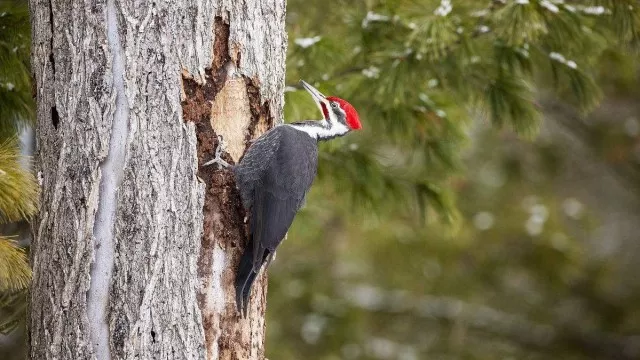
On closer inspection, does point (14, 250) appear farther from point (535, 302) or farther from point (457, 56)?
point (535, 302)

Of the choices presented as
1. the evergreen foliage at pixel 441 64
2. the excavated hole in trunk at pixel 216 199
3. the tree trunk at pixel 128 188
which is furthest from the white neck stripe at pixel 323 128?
the tree trunk at pixel 128 188

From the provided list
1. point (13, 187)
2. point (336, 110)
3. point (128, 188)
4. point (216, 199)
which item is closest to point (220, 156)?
point (216, 199)

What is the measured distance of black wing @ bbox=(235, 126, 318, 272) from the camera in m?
3.35

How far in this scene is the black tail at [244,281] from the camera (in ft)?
10.4

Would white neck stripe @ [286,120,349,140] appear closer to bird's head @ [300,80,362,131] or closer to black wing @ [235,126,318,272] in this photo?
bird's head @ [300,80,362,131]

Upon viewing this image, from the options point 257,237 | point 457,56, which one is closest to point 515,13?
point 457,56

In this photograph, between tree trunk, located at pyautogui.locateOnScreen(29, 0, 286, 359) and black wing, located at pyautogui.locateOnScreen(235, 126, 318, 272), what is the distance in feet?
0.64

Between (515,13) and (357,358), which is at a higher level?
(515,13)

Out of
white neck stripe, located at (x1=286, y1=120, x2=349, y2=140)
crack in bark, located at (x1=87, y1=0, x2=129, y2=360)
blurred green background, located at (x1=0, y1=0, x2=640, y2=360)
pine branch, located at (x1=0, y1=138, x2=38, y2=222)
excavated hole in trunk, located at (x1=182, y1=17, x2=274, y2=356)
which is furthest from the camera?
blurred green background, located at (x1=0, y1=0, x2=640, y2=360)

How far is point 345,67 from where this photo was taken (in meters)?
4.88

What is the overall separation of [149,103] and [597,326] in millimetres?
7427

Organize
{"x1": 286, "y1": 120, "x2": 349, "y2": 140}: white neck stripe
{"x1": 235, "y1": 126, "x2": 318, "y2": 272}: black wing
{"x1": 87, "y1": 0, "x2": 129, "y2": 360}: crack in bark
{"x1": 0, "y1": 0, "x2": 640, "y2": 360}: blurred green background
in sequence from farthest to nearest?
{"x1": 0, "y1": 0, "x2": 640, "y2": 360}: blurred green background → {"x1": 286, "y1": 120, "x2": 349, "y2": 140}: white neck stripe → {"x1": 235, "y1": 126, "x2": 318, "y2": 272}: black wing → {"x1": 87, "y1": 0, "x2": 129, "y2": 360}: crack in bark

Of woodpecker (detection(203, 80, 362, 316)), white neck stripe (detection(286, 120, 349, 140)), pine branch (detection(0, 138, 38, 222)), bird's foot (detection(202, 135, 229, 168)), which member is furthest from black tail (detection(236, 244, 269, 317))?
white neck stripe (detection(286, 120, 349, 140))

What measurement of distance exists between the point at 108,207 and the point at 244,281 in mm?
572
